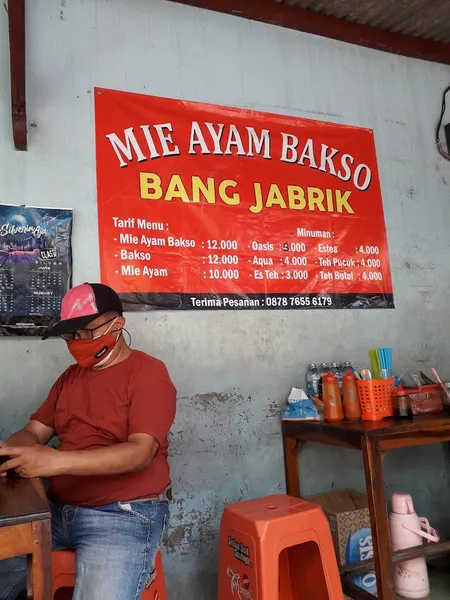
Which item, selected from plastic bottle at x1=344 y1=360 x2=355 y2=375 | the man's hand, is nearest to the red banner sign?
plastic bottle at x1=344 y1=360 x2=355 y2=375

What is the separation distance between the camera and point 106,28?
256 centimetres

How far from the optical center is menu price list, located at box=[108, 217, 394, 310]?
241 centimetres

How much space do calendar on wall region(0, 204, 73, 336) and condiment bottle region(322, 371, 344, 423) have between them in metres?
1.32

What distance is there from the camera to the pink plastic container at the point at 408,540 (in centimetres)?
226

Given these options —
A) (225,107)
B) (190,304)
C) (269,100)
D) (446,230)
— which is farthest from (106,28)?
(446,230)

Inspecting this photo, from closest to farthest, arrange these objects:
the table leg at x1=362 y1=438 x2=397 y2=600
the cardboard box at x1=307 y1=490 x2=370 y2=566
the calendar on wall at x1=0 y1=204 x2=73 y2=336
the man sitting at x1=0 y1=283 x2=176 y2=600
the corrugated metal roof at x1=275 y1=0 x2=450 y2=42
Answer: the man sitting at x1=0 y1=283 x2=176 y2=600 < the table leg at x1=362 y1=438 x2=397 y2=600 < the calendar on wall at x1=0 y1=204 x2=73 y2=336 < the cardboard box at x1=307 y1=490 x2=370 y2=566 < the corrugated metal roof at x1=275 y1=0 x2=450 y2=42

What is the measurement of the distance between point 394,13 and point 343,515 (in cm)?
290

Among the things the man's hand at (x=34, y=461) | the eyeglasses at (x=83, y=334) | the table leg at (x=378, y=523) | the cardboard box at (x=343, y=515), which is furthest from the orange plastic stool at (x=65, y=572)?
the cardboard box at (x=343, y=515)

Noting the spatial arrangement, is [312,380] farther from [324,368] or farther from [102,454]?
[102,454]

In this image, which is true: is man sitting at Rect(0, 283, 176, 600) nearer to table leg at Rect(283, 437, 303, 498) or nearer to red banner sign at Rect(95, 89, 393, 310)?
red banner sign at Rect(95, 89, 393, 310)

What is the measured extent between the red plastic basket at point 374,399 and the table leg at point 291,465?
0.39 metres

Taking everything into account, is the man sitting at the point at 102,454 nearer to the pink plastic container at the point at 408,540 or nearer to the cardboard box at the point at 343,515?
the cardboard box at the point at 343,515

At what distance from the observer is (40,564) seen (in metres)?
1.02

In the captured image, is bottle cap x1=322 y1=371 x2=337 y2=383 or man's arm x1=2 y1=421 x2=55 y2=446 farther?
bottle cap x1=322 y1=371 x2=337 y2=383
